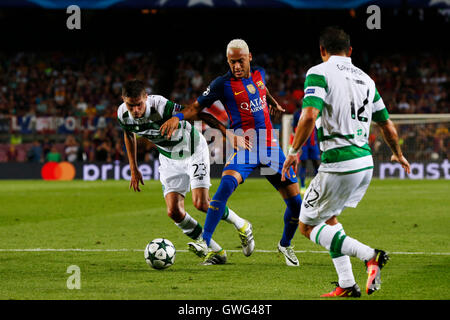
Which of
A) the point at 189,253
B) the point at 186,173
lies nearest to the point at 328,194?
the point at 186,173

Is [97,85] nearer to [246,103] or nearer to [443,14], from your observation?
[443,14]

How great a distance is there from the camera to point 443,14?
106ft

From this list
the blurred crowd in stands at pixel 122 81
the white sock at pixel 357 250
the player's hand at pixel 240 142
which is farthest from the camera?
the blurred crowd in stands at pixel 122 81

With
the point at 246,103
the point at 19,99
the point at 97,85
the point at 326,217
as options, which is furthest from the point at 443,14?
the point at 326,217

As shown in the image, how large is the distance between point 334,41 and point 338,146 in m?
0.78

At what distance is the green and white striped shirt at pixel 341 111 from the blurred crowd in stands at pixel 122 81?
→ 22.0 meters

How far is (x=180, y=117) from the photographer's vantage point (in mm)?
7578

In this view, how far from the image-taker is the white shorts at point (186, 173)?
8180 millimetres

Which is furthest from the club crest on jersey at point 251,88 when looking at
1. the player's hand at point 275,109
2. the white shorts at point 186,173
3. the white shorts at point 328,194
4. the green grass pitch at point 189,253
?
the white shorts at point 328,194

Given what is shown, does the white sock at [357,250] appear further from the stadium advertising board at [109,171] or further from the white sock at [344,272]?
the stadium advertising board at [109,171]

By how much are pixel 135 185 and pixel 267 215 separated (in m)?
5.77

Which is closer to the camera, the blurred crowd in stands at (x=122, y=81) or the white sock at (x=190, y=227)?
the white sock at (x=190, y=227)

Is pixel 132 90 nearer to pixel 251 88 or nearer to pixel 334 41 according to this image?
pixel 251 88

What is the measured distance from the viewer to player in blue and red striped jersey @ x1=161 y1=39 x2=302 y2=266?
767 centimetres
